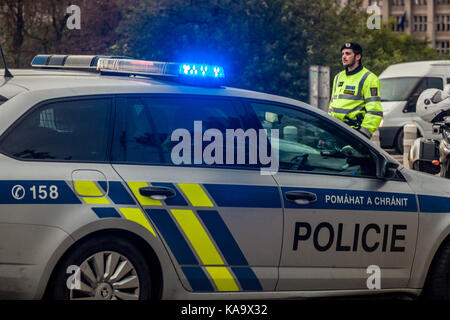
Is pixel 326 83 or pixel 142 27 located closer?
pixel 326 83

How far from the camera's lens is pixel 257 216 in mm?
5312

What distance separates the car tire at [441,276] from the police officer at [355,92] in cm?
319

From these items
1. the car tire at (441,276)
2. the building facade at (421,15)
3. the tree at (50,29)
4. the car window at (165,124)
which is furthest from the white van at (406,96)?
the building facade at (421,15)

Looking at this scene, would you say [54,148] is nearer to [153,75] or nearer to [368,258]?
[153,75]

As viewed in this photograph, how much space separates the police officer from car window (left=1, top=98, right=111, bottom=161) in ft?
14.7

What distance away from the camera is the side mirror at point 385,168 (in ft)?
19.2

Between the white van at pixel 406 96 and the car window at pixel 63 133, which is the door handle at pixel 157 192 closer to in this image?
the car window at pixel 63 133

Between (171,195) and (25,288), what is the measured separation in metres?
0.91

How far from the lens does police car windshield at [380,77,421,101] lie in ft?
68.9

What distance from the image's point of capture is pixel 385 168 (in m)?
5.86

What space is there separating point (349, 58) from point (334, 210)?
3.94m

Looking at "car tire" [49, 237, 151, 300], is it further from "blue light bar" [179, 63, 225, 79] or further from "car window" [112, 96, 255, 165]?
"blue light bar" [179, 63, 225, 79]

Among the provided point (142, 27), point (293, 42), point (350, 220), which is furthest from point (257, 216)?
point (293, 42)
